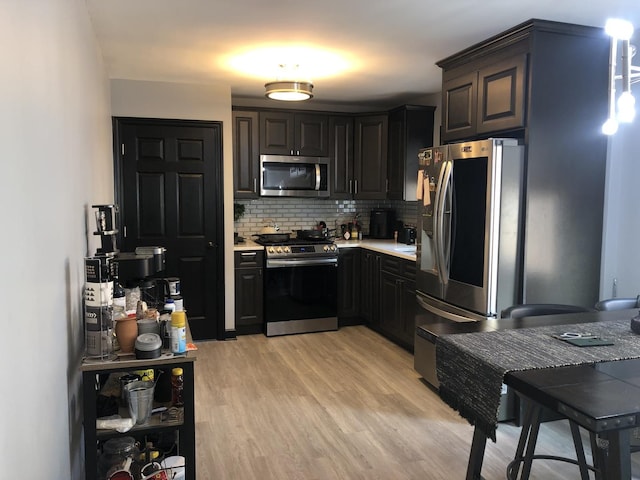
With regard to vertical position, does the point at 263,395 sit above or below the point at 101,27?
below

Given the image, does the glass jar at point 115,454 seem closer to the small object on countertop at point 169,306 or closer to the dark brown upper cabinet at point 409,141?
the small object on countertop at point 169,306

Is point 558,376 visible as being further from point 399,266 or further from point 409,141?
point 409,141

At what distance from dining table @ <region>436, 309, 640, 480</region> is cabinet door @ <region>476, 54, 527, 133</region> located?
1453mm

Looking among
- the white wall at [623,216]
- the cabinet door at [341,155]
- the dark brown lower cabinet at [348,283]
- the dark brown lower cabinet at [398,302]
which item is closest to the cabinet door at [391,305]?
the dark brown lower cabinet at [398,302]

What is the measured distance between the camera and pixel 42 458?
138cm

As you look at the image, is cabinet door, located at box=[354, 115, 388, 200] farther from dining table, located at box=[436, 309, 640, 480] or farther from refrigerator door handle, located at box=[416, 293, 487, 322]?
dining table, located at box=[436, 309, 640, 480]

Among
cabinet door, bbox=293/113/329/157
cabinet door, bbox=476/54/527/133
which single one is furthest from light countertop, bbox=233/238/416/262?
cabinet door, bbox=476/54/527/133

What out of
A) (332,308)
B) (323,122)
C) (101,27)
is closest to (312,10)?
(101,27)

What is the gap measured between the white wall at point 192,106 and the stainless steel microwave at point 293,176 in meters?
0.48

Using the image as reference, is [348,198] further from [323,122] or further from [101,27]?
[101,27]

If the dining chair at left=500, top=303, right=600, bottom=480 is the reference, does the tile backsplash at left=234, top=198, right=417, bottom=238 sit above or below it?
above

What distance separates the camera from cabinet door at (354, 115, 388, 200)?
5473mm

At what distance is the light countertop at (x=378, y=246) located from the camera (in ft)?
15.1

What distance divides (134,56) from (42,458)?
10.4ft
